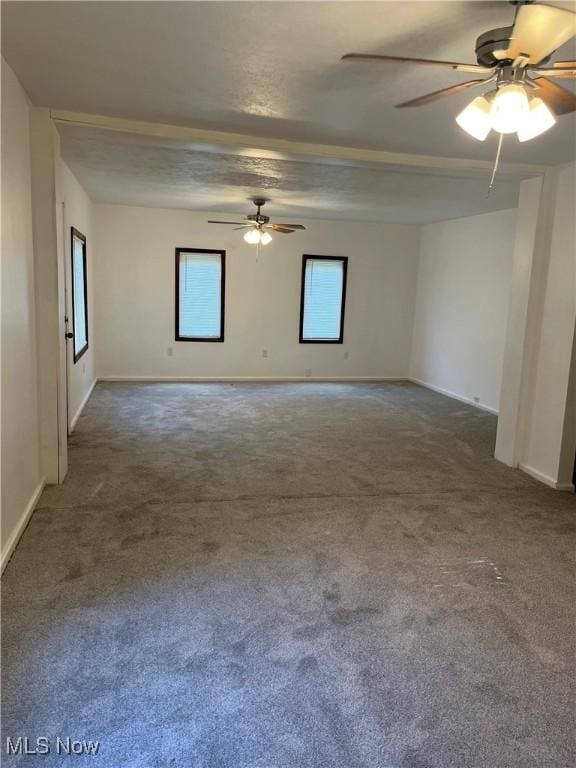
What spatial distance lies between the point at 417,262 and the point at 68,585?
7.40 m

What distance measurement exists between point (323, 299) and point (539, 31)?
22.0 feet

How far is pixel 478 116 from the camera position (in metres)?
2.07

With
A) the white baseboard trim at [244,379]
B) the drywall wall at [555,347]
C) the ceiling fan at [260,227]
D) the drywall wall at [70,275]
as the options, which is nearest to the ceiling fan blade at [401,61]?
the drywall wall at [555,347]

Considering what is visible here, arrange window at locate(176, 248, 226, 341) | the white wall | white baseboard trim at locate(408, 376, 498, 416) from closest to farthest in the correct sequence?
white baseboard trim at locate(408, 376, 498, 416) → the white wall → window at locate(176, 248, 226, 341)

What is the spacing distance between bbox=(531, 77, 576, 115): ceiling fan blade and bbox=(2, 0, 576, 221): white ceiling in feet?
0.98

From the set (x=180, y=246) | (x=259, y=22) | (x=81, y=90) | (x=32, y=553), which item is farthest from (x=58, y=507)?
(x=180, y=246)

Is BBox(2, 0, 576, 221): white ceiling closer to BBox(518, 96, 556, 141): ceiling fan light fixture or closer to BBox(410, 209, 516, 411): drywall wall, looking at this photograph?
BBox(518, 96, 556, 141): ceiling fan light fixture

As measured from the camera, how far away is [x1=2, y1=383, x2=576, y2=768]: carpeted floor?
5.76 feet

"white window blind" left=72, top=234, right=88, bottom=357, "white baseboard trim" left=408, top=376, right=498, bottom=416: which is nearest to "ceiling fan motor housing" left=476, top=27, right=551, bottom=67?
"white window blind" left=72, top=234, right=88, bottom=357

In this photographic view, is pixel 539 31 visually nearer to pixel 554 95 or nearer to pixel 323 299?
pixel 554 95

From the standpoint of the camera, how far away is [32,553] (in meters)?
2.82

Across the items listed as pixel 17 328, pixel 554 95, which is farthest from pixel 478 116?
pixel 17 328

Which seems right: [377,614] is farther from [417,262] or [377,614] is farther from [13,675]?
[417,262]

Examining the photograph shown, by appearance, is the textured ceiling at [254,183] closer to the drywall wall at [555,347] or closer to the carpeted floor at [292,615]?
the drywall wall at [555,347]
